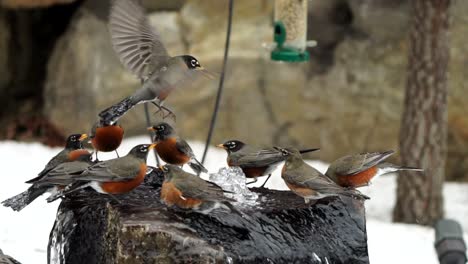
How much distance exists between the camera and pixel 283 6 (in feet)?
26.7

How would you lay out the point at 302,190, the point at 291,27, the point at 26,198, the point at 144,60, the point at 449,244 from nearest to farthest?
the point at 449,244 → the point at 302,190 → the point at 26,198 → the point at 144,60 → the point at 291,27

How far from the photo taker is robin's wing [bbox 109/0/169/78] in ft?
17.7

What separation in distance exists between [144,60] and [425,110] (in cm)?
396

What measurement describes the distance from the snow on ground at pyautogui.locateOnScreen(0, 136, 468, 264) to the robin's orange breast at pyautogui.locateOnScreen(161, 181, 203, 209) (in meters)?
2.40

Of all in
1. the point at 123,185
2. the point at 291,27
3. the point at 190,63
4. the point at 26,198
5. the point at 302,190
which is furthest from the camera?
the point at 291,27

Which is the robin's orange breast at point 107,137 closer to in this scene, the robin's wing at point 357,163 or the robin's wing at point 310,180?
the robin's wing at point 310,180

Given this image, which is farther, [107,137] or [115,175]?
[107,137]

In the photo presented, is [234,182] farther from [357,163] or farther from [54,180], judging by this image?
[54,180]

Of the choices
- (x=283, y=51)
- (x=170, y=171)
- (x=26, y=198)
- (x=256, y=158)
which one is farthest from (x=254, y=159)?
(x=283, y=51)

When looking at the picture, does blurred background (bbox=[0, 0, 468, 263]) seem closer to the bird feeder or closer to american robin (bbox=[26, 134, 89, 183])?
the bird feeder

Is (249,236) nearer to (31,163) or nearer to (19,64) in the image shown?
(31,163)

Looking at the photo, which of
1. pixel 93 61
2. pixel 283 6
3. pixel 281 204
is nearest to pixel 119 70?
pixel 93 61

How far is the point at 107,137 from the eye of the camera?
5.11 metres

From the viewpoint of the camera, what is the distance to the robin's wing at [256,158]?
16.0ft
